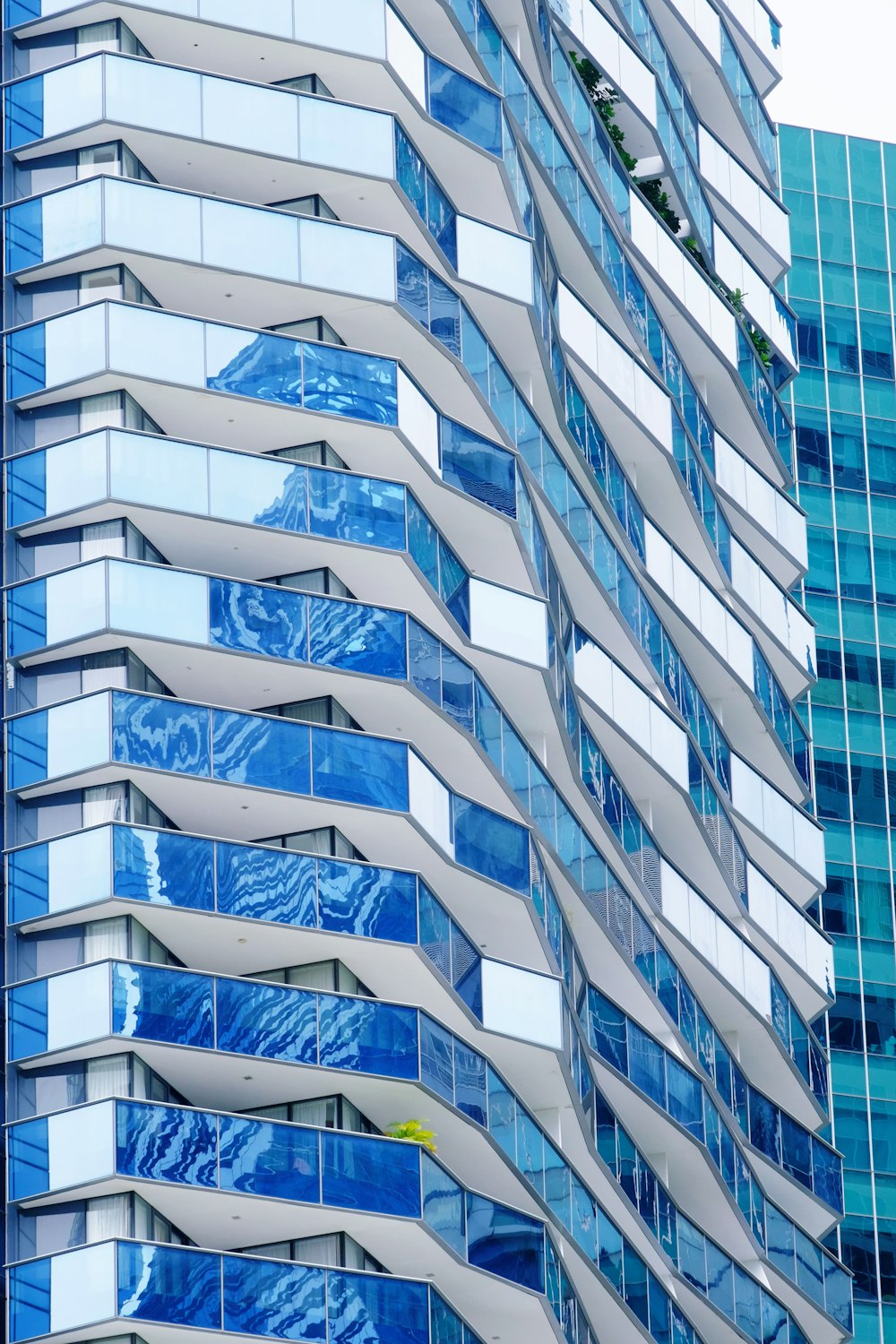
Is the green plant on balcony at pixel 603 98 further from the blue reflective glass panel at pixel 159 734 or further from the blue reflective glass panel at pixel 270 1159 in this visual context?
the blue reflective glass panel at pixel 270 1159

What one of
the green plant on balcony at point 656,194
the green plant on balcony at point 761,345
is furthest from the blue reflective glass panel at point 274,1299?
the green plant on balcony at point 761,345

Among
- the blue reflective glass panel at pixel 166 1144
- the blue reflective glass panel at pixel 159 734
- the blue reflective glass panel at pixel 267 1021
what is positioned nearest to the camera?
the blue reflective glass panel at pixel 166 1144

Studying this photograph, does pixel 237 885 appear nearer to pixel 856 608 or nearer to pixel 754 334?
pixel 754 334

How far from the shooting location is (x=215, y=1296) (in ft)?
140

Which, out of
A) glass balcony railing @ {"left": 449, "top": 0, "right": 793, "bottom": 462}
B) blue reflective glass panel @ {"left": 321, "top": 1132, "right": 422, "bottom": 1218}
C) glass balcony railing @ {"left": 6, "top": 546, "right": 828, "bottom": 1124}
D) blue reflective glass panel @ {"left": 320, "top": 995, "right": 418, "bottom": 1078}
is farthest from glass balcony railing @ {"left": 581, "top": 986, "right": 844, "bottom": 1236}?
glass balcony railing @ {"left": 449, "top": 0, "right": 793, "bottom": 462}

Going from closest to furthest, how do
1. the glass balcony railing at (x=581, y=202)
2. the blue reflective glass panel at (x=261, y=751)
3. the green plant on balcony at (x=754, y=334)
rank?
the blue reflective glass panel at (x=261, y=751) < the glass balcony railing at (x=581, y=202) < the green plant on balcony at (x=754, y=334)

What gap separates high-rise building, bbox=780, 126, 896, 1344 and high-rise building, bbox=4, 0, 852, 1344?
109ft

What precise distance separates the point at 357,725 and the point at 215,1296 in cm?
1032

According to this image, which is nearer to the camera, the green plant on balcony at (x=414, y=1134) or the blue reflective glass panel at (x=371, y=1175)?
the blue reflective glass panel at (x=371, y=1175)

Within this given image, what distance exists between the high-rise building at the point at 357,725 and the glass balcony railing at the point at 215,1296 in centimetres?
6

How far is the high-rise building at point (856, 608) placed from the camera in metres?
97.4

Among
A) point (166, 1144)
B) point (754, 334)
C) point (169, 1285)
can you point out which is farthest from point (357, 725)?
point (754, 334)

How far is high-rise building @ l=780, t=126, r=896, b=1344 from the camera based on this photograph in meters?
97.4

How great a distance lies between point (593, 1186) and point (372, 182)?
1639 cm
